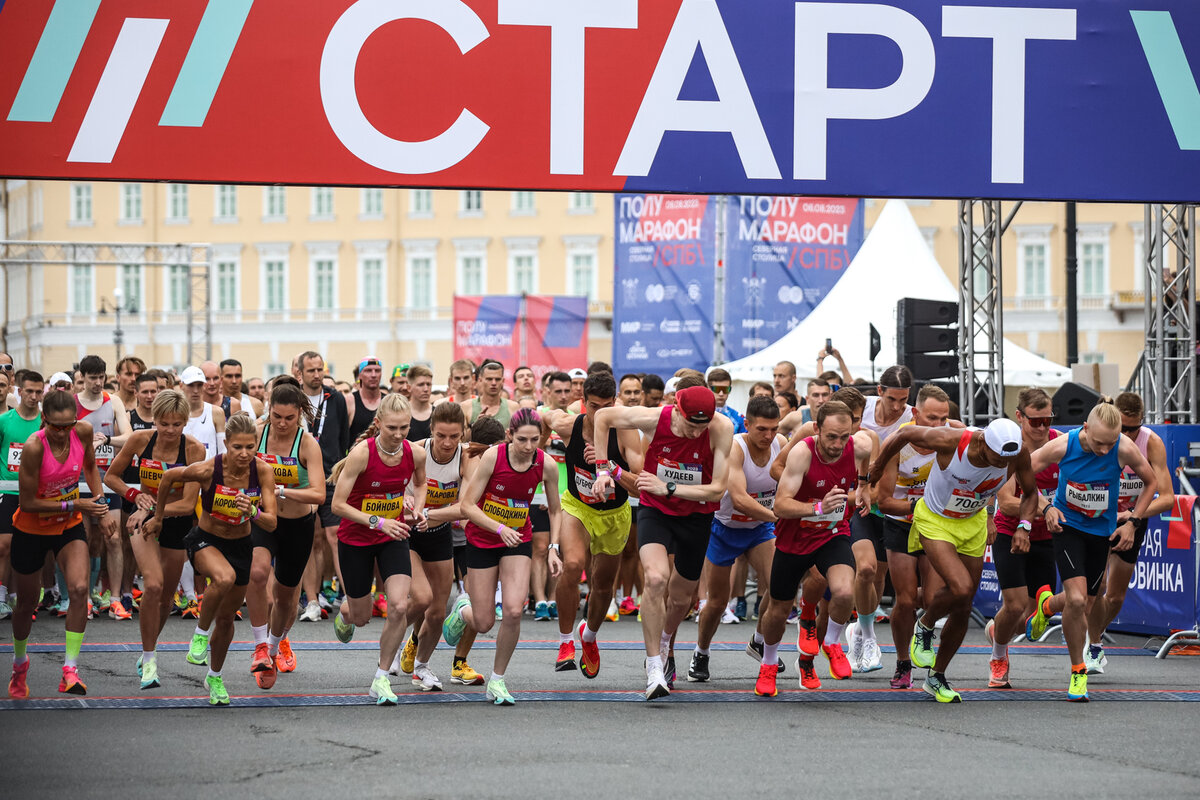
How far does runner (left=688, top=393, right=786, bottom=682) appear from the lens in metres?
10.0

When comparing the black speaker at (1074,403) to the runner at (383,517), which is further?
the black speaker at (1074,403)

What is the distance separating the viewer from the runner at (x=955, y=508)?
9.83 meters

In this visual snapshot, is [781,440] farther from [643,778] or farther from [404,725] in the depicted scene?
[643,778]

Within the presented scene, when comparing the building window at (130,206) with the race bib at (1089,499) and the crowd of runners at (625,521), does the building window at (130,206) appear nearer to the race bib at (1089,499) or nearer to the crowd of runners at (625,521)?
the crowd of runners at (625,521)

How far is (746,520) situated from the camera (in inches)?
419

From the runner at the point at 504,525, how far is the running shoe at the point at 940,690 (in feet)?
7.90

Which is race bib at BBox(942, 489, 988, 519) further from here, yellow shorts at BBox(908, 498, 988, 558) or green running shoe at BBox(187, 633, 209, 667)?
green running shoe at BBox(187, 633, 209, 667)

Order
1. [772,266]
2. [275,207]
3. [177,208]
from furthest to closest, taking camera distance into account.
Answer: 1. [177,208]
2. [275,207]
3. [772,266]

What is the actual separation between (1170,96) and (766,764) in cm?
541

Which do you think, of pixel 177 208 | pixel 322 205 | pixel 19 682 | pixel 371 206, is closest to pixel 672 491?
pixel 19 682

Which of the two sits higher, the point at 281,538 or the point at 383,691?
the point at 281,538

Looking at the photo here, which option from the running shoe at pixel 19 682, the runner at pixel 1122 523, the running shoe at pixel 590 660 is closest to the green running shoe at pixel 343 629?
the running shoe at pixel 590 660

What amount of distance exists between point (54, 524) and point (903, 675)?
5.39 meters

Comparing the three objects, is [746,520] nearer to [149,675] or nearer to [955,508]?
[955,508]
